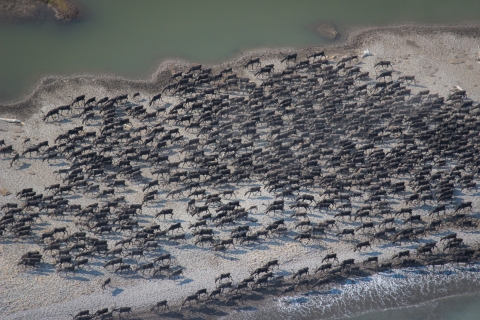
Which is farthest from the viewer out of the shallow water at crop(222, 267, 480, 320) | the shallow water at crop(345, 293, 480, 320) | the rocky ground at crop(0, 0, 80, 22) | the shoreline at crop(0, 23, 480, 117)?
the rocky ground at crop(0, 0, 80, 22)

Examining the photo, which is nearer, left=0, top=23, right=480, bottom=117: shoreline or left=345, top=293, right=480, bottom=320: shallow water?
left=345, top=293, right=480, bottom=320: shallow water

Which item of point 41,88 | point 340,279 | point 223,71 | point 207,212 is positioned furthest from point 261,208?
point 41,88

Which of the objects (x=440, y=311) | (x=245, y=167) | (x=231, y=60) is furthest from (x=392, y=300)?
(x=231, y=60)

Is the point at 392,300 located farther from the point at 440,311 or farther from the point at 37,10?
the point at 37,10

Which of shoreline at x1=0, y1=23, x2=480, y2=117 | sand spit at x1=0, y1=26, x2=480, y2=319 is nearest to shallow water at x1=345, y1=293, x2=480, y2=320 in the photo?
sand spit at x1=0, y1=26, x2=480, y2=319

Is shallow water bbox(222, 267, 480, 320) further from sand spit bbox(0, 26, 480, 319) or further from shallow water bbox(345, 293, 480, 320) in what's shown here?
sand spit bbox(0, 26, 480, 319)

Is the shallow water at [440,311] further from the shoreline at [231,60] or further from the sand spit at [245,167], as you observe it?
the shoreline at [231,60]

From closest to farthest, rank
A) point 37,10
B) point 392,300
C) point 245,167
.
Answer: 1. point 392,300
2. point 245,167
3. point 37,10
